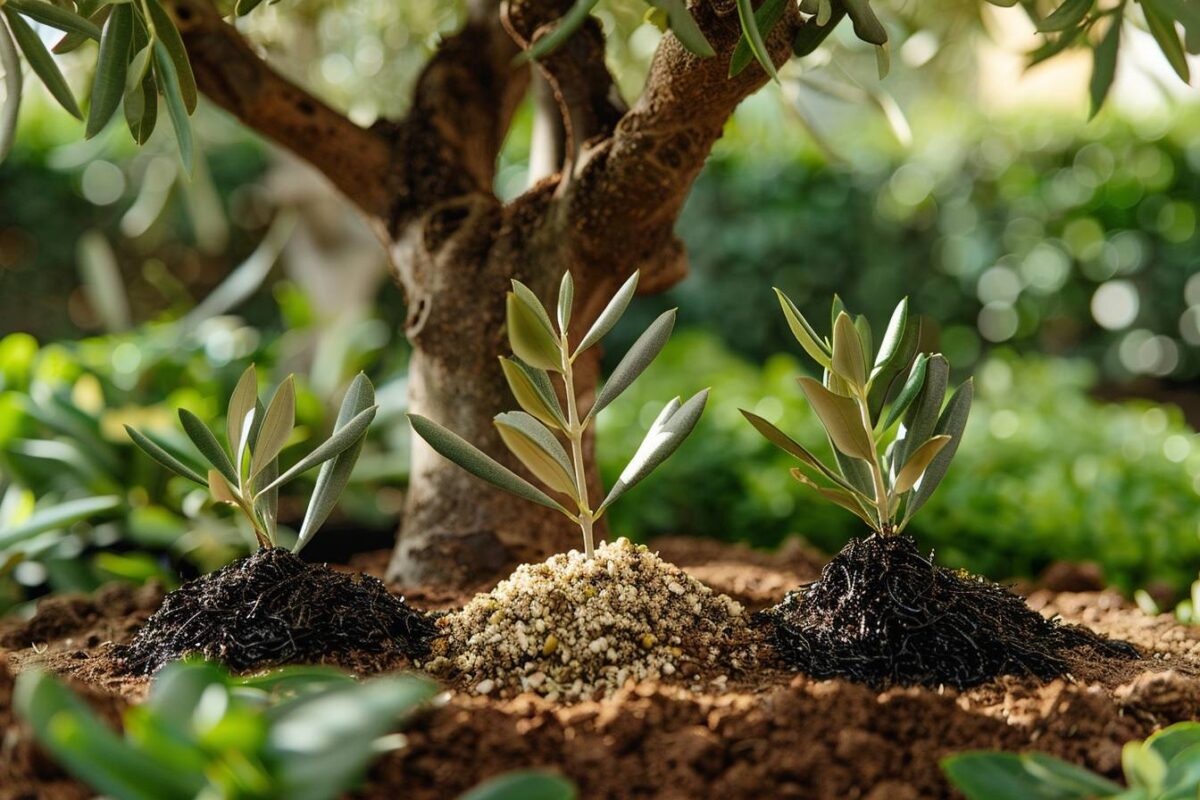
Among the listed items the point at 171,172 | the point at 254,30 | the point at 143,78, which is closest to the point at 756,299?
the point at 171,172

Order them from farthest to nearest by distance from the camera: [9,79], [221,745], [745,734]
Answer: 1. [9,79]
2. [745,734]
3. [221,745]

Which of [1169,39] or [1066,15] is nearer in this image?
[1066,15]

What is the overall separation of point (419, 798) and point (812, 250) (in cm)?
495

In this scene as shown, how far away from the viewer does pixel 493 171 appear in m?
2.15

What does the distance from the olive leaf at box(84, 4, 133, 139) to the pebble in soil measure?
78 centimetres

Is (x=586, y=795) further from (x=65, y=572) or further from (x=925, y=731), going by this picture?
(x=65, y=572)

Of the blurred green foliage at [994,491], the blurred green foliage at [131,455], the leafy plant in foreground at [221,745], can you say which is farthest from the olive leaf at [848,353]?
the blurred green foliage at [994,491]

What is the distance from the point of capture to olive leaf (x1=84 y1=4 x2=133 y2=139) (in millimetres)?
1244

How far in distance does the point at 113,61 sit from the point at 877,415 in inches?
42.9

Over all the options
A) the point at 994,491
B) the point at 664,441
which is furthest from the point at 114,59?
the point at 994,491

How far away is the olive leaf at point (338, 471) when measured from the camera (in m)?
1.41

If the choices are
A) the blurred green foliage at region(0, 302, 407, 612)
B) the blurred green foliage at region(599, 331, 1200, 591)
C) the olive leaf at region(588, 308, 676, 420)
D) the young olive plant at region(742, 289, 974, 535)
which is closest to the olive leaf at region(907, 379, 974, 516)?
the young olive plant at region(742, 289, 974, 535)

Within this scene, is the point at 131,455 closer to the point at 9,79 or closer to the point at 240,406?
the point at 240,406

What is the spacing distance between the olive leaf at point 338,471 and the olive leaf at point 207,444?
0.36 feet
